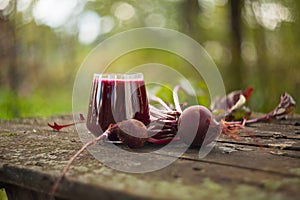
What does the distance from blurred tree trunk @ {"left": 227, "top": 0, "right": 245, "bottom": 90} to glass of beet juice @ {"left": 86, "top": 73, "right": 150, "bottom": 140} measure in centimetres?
357

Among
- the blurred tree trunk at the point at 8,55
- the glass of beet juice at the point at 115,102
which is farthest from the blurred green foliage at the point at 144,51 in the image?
the glass of beet juice at the point at 115,102

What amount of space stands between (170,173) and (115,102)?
40cm

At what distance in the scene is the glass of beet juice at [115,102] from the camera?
1084 mm

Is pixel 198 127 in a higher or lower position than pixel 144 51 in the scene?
lower

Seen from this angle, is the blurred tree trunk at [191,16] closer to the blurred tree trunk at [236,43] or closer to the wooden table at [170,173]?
the blurred tree trunk at [236,43]

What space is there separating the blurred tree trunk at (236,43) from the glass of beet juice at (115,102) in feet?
11.7

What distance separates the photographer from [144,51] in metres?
6.55

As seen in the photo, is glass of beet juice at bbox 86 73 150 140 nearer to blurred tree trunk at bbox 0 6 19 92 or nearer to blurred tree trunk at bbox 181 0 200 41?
blurred tree trunk at bbox 0 6 19 92

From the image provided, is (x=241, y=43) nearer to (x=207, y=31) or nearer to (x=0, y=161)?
(x=207, y=31)

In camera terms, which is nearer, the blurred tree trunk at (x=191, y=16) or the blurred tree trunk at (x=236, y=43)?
the blurred tree trunk at (x=236, y=43)

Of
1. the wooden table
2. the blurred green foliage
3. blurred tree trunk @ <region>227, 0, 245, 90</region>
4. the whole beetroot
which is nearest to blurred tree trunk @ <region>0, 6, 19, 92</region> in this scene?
the blurred green foliage

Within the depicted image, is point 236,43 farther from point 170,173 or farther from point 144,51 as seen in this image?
point 170,173

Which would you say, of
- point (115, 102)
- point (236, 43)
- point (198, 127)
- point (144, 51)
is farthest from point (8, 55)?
point (198, 127)

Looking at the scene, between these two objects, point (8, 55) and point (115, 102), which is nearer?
point (115, 102)
